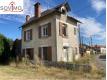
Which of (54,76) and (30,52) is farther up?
(30,52)

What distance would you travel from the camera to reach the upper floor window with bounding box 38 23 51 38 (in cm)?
1548

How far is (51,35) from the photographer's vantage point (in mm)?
15148

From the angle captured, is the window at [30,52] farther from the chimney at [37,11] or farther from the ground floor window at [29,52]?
the chimney at [37,11]

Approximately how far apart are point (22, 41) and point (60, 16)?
519 cm

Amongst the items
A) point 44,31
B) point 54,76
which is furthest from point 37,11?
point 54,76

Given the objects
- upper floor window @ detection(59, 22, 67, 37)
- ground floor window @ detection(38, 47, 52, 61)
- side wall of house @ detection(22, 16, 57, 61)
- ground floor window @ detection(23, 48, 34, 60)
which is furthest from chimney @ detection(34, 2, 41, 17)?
upper floor window @ detection(59, 22, 67, 37)

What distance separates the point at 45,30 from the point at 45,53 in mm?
1757

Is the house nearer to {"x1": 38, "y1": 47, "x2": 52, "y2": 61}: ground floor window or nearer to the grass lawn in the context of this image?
{"x1": 38, "y1": 47, "x2": 52, "y2": 61}: ground floor window

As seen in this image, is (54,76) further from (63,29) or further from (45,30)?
(45,30)

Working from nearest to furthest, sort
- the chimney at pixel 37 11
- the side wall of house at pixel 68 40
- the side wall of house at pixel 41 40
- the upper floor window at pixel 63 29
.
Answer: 1. the side wall of house at pixel 68 40
2. the upper floor window at pixel 63 29
3. the side wall of house at pixel 41 40
4. the chimney at pixel 37 11

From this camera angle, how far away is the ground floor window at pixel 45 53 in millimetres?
15516

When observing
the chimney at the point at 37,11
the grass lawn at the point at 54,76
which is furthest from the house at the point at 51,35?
the grass lawn at the point at 54,76

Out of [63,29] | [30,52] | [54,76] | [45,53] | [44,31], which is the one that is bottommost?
[54,76]

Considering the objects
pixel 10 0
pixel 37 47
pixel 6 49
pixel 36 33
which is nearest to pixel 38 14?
pixel 36 33
